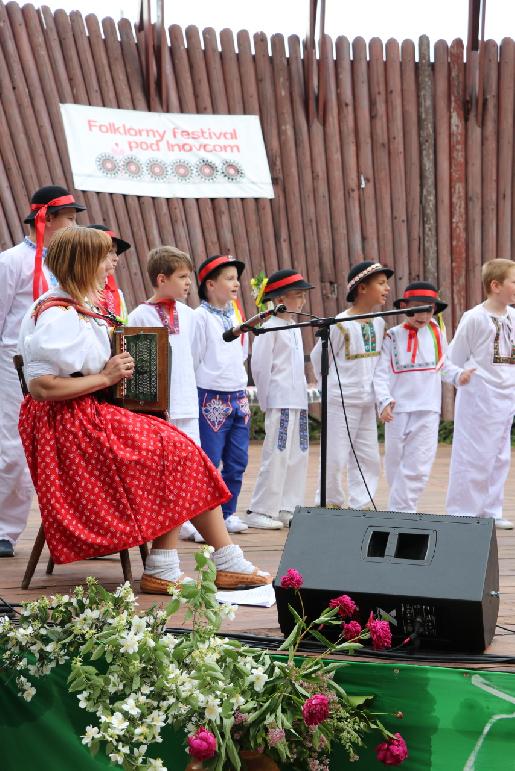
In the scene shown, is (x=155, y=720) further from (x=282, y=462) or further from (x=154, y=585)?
(x=282, y=462)

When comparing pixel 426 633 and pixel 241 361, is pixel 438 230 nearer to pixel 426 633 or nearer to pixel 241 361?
pixel 241 361

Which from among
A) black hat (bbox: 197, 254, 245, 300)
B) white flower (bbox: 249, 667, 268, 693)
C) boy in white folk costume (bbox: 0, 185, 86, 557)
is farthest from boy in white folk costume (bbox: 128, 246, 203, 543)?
white flower (bbox: 249, 667, 268, 693)

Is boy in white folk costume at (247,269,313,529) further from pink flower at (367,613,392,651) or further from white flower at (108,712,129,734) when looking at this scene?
white flower at (108,712,129,734)

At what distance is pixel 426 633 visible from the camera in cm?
314

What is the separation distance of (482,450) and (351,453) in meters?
0.76

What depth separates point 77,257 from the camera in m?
3.78

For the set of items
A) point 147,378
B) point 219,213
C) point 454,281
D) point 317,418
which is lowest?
point 317,418

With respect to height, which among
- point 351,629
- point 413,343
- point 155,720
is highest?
point 155,720

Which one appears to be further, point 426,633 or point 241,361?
point 241,361

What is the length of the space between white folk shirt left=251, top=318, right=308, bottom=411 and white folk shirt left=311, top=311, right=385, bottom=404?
14 cm

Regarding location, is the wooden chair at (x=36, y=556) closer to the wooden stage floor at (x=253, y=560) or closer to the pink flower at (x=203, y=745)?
the wooden stage floor at (x=253, y=560)

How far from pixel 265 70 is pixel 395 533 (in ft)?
24.4

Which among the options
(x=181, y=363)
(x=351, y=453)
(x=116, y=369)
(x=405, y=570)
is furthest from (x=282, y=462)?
(x=405, y=570)

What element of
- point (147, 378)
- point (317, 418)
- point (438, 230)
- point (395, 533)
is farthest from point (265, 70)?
point (395, 533)
